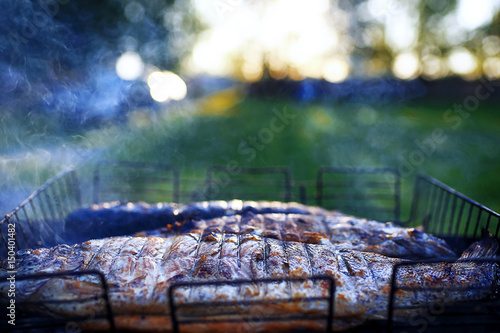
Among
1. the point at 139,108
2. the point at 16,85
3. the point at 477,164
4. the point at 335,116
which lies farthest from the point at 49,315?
the point at 335,116

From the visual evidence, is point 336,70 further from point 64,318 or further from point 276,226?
point 64,318

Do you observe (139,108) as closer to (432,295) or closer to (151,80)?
(151,80)

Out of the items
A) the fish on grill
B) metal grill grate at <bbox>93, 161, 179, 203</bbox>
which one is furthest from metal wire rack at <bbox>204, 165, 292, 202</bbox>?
the fish on grill

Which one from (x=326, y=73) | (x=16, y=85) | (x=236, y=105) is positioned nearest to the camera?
(x=16, y=85)

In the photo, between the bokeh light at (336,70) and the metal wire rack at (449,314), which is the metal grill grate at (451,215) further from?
the bokeh light at (336,70)

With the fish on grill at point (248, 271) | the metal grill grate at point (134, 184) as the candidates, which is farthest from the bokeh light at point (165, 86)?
the fish on grill at point (248, 271)

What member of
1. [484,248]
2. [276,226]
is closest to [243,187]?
[276,226]
